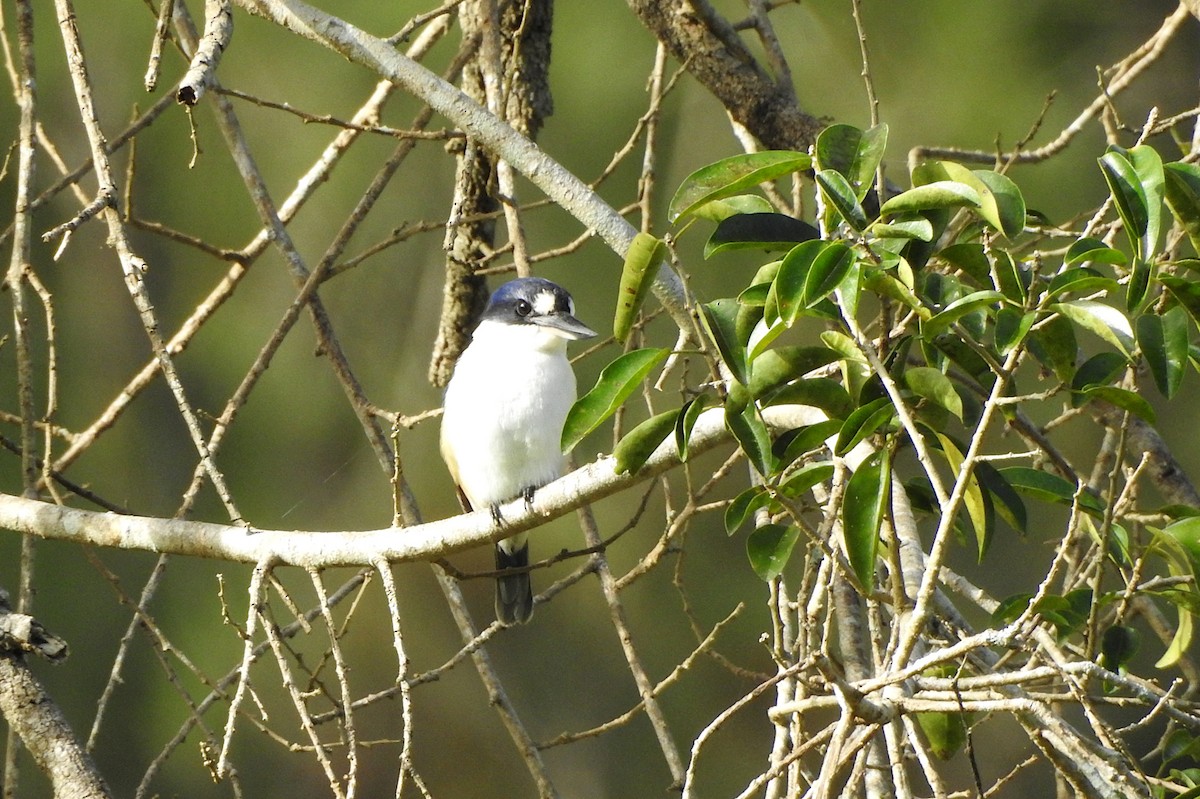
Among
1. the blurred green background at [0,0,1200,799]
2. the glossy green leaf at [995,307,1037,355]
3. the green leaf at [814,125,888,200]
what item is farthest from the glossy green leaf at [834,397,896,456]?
the blurred green background at [0,0,1200,799]

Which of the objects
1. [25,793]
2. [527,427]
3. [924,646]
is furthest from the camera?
[25,793]

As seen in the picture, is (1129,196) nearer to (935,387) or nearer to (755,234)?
Answer: (935,387)

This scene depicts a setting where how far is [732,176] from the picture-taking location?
5.15 ft

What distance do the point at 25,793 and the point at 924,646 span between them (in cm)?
512

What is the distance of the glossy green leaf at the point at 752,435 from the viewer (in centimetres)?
141

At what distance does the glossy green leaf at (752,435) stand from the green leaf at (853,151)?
0.94ft

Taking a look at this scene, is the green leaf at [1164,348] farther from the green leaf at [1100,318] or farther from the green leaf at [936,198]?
the green leaf at [936,198]

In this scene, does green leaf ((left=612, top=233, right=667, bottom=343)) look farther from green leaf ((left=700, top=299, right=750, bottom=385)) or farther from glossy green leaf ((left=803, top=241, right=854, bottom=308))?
glossy green leaf ((left=803, top=241, right=854, bottom=308))

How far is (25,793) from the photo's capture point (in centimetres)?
582

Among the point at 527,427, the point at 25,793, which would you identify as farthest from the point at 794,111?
the point at 25,793

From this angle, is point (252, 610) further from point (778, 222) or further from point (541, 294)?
point (541, 294)

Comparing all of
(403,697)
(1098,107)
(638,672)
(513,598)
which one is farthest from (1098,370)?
(513,598)

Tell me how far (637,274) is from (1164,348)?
566mm

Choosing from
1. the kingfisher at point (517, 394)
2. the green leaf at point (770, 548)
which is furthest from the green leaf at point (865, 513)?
the kingfisher at point (517, 394)
